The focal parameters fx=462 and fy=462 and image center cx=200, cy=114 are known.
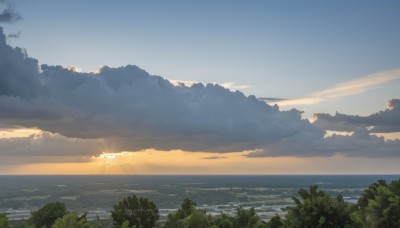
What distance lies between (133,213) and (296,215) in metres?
25.8

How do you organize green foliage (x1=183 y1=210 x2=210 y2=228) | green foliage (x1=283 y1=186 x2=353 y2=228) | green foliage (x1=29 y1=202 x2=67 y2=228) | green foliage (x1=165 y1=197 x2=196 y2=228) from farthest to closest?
green foliage (x1=29 y1=202 x2=67 y2=228) < green foliage (x1=165 y1=197 x2=196 y2=228) < green foliage (x1=183 y1=210 x2=210 y2=228) < green foliage (x1=283 y1=186 x2=353 y2=228)

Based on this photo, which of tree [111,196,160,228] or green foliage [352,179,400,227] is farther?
tree [111,196,160,228]

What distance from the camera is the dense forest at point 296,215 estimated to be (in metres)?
41.8

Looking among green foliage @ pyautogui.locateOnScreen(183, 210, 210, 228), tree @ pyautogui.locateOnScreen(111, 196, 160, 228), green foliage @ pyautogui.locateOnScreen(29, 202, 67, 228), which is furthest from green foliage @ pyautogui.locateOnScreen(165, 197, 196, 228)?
green foliage @ pyautogui.locateOnScreen(29, 202, 67, 228)

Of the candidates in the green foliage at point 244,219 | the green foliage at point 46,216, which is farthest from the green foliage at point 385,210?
the green foliage at point 46,216

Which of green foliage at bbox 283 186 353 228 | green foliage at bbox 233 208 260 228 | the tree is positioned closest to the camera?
green foliage at bbox 283 186 353 228

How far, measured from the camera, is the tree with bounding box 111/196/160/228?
60844 mm

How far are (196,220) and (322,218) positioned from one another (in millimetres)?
19154

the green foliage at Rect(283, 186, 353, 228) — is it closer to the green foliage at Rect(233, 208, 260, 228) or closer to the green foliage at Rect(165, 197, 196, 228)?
the green foliage at Rect(233, 208, 260, 228)

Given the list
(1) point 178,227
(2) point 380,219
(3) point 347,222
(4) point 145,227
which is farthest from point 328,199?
(4) point 145,227

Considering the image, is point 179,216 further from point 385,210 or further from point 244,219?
point 385,210

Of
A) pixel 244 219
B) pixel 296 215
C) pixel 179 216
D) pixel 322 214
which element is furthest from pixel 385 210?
pixel 179 216

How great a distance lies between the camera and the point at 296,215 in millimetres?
42719

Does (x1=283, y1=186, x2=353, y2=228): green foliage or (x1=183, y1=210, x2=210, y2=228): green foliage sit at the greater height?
(x1=283, y1=186, x2=353, y2=228): green foliage
